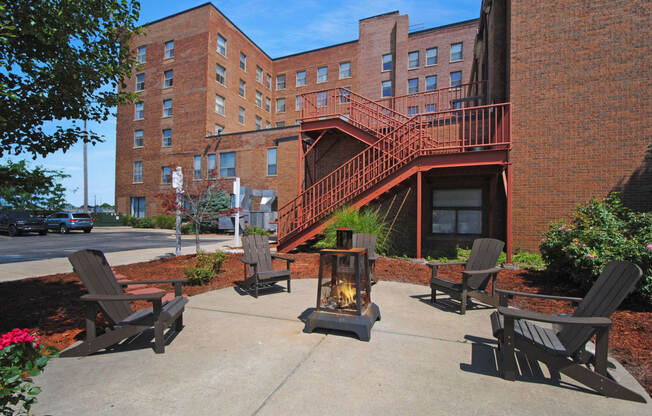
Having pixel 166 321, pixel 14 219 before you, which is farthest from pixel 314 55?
pixel 166 321

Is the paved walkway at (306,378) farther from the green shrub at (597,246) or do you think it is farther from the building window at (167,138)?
the building window at (167,138)

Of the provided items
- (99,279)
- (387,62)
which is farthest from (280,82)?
(99,279)

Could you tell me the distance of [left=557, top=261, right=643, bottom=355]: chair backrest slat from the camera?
8.77ft

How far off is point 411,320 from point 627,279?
233cm

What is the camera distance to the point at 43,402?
2.49 metres

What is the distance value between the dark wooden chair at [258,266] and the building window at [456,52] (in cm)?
3271

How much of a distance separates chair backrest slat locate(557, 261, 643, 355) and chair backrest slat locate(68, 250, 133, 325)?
4.27 metres

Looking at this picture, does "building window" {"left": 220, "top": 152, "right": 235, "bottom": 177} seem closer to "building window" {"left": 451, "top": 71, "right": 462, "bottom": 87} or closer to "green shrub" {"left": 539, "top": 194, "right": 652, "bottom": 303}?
"building window" {"left": 451, "top": 71, "right": 462, "bottom": 87}

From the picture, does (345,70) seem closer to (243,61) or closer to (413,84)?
(413,84)

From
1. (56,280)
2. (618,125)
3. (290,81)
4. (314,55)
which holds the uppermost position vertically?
(314,55)

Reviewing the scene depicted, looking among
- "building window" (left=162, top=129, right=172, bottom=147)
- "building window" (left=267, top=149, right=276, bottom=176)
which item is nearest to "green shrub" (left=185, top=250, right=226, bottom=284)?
"building window" (left=267, top=149, right=276, bottom=176)

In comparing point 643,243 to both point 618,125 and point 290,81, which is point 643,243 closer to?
point 618,125

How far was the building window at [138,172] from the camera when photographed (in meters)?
32.8

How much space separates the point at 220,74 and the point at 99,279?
3170 centimetres
